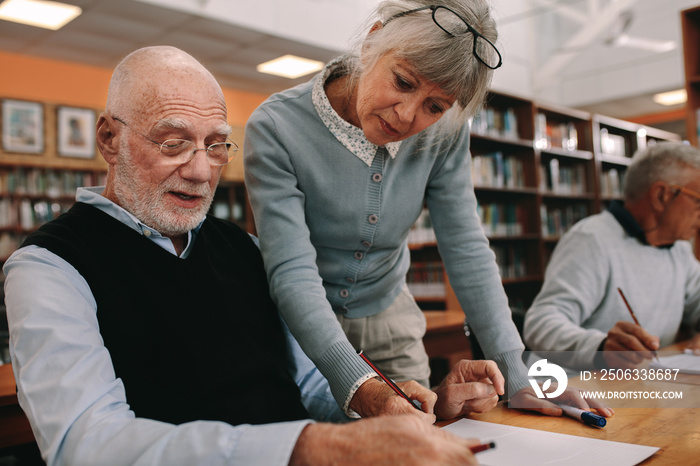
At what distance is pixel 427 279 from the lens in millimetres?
4895

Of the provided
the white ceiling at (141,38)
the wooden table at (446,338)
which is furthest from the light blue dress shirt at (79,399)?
the white ceiling at (141,38)

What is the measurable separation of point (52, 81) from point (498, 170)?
5027 millimetres

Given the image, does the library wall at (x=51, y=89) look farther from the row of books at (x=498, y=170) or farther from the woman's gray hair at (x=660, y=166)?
the woman's gray hair at (x=660, y=166)

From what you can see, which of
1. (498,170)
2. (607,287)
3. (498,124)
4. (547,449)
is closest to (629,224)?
(607,287)

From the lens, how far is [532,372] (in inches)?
48.4

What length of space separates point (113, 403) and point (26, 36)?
5.95 meters

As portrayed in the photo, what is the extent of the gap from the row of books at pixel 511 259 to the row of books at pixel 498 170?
60cm

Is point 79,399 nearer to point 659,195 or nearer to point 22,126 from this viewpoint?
point 659,195

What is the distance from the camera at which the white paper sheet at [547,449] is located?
81cm

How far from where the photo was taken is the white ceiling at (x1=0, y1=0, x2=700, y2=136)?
211 inches

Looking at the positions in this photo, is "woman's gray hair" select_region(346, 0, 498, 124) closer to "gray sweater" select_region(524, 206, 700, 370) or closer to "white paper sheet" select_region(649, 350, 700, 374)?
"white paper sheet" select_region(649, 350, 700, 374)

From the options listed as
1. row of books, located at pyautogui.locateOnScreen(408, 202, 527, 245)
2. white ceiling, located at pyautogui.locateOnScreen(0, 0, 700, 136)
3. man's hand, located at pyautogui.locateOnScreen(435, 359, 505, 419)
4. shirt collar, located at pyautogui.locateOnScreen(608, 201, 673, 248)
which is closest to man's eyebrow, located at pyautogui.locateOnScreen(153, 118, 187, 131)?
man's hand, located at pyautogui.locateOnScreen(435, 359, 505, 419)

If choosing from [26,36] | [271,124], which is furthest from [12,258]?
[26,36]

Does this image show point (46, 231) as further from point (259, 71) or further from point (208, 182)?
point (259, 71)
